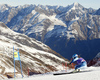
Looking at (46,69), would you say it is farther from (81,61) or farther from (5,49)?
(81,61)

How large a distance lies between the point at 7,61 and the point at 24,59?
90.1 ft

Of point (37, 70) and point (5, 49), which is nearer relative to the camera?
point (37, 70)

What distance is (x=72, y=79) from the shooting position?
23.5 m

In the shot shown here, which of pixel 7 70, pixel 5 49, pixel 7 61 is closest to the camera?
pixel 7 70

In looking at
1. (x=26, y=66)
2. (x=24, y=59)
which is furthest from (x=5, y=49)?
(x=26, y=66)

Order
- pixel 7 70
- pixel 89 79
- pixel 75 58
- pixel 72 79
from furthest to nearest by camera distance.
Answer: pixel 7 70 → pixel 75 58 → pixel 72 79 → pixel 89 79

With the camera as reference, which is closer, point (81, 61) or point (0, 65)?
point (81, 61)

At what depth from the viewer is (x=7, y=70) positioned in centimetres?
12769

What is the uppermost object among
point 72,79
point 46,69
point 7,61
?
point 72,79

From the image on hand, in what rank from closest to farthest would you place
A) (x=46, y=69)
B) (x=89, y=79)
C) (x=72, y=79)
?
1. (x=89, y=79)
2. (x=72, y=79)
3. (x=46, y=69)

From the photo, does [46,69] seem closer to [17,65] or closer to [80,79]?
[17,65]

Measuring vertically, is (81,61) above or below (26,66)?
above

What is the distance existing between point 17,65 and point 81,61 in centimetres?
11940

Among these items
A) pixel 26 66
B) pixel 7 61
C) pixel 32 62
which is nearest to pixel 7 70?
pixel 7 61
